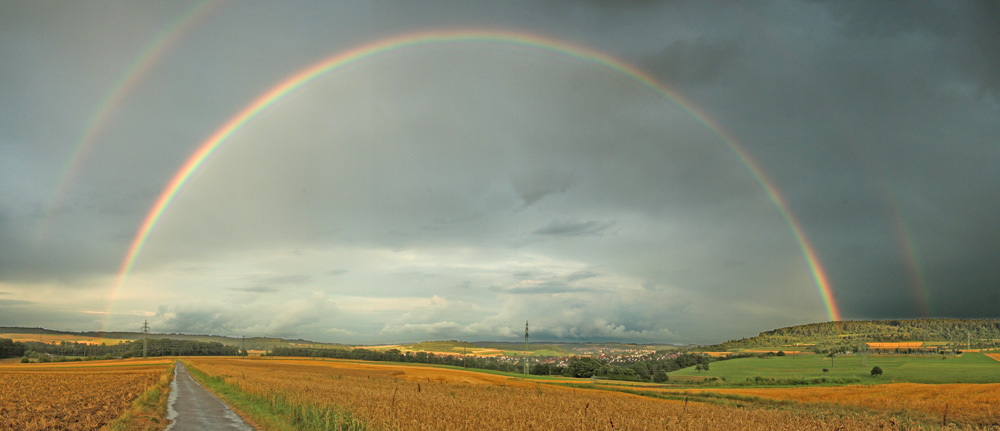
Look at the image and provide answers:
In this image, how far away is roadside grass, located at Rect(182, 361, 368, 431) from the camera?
20.8 m

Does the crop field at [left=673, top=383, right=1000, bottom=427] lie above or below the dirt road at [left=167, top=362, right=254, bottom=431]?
below

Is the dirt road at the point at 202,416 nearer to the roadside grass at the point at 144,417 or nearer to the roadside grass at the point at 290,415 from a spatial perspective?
the roadside grass at the point at 144,417

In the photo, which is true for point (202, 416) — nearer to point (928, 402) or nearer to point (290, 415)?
point (290, 415)

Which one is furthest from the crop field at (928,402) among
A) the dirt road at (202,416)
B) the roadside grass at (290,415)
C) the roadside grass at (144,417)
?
the roadside grass at (144,417)

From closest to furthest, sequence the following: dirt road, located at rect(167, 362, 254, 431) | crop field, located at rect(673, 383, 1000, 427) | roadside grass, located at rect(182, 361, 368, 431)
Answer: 1. roadside grass, located at rect(182, 361, 368, 431)
2. dirt road, located at rect(167, 362, 254, 431)
3. crop field, located at rect(673, 383, 1000, 427)

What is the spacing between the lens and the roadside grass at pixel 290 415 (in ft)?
68.2

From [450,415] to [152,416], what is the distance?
796 inches

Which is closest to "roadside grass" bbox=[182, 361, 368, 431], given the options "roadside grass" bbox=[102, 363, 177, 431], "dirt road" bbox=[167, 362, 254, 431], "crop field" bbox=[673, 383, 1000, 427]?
"dirt road" bbox=[167, 362, 254, 431]

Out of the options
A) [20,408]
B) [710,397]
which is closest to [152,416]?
[20,408]

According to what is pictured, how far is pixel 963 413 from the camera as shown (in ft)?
146

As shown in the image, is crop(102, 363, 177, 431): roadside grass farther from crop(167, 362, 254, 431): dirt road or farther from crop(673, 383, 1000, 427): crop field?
crop(673, 383, 1000, 427): crop field

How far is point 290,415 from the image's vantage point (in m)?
25.9

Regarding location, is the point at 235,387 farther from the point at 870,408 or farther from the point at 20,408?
the point at 870,408

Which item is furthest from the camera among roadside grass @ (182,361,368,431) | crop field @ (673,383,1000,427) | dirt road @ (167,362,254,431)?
crop field @ (673,383,1000,427)
